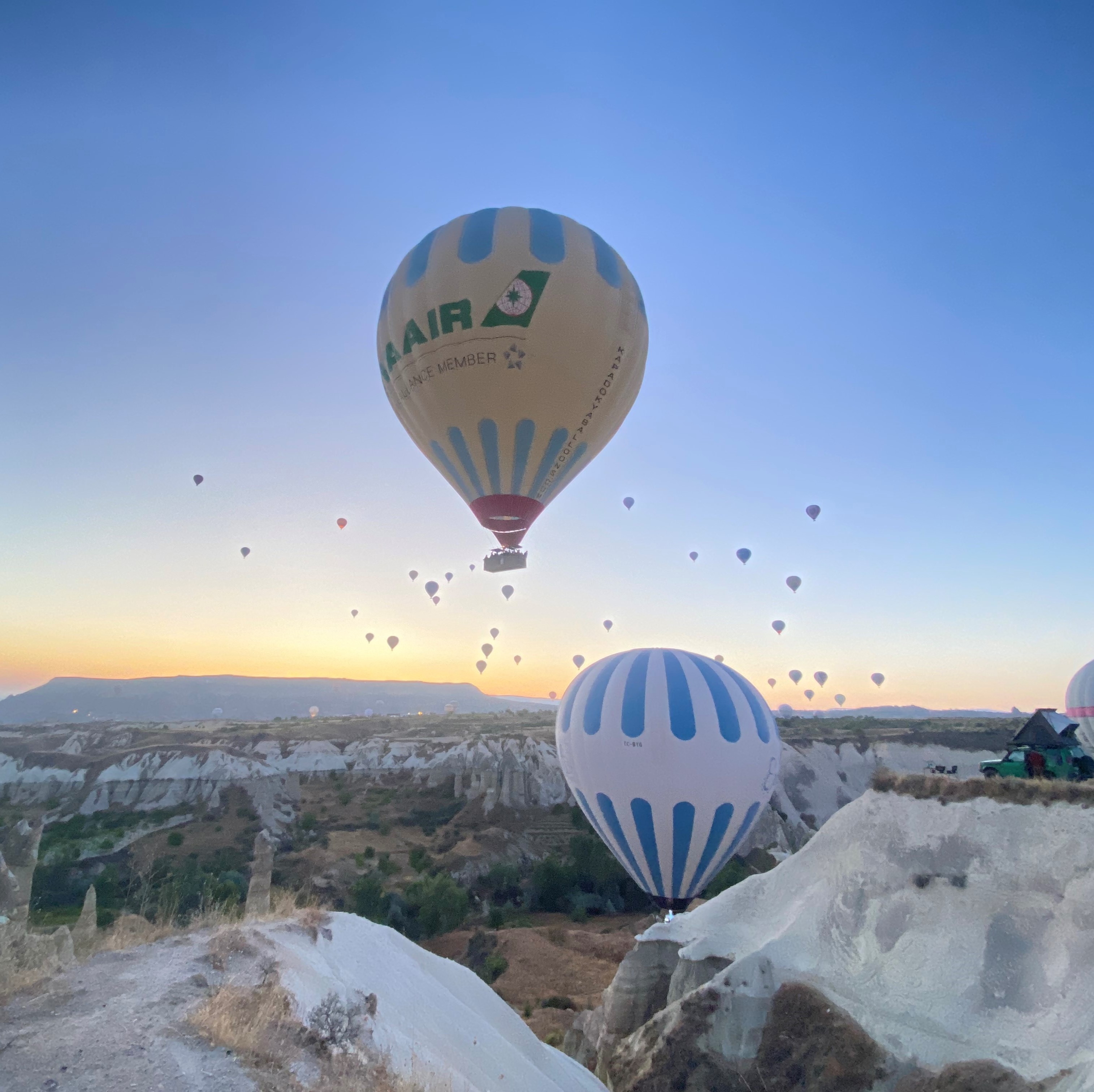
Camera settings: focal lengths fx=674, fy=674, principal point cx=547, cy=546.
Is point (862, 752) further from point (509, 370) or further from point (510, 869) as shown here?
point (509, 370)

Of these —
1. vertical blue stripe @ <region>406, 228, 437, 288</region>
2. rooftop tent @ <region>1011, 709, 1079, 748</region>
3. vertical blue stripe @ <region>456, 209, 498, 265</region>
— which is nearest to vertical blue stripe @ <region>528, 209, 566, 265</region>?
vertical blue stripe @ <region>456, 209, 498, 265</region>

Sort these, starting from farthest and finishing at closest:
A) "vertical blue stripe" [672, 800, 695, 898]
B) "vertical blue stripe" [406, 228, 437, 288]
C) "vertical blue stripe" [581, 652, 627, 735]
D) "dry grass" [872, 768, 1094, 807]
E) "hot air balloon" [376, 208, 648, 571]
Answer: "vertical blue stripe" [581, 652, 627, 735] < "vertical blue stripe" [672, 800, 695, 898] < "vertical blue stripe" [406, 228, 437, 288] < "hot air balloon" [376, 208, 648, 571] < "dry grass" [872, 768, 1094, 807]

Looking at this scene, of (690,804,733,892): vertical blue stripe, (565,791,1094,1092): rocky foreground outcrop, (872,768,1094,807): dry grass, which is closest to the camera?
(565,791,1094,1092): rocky foreground outcrop

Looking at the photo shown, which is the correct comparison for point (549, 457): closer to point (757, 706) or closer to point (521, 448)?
point (521, 448)

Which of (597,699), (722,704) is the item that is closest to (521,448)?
(597,699)

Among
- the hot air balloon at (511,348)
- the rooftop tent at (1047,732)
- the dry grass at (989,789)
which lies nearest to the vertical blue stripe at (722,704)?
the dry grass at (989,789)

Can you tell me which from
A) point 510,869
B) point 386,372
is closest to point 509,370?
point 386,372

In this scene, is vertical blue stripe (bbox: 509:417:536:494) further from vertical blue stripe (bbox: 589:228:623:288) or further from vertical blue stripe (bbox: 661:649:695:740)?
vertical blue stripe (bbox: 661:649:695:740)
